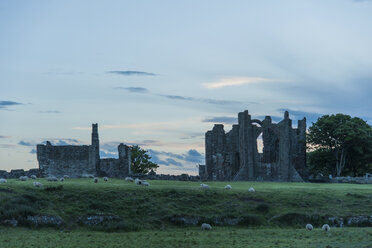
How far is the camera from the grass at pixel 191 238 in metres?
32.9

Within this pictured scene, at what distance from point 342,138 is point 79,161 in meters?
43.5

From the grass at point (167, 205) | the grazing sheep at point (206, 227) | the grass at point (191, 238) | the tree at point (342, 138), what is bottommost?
the grass at point (191, 238)

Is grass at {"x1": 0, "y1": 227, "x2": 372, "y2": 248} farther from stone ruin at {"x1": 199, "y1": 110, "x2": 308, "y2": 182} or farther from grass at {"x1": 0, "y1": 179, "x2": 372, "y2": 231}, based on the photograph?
stone ruin at {"x1": 199, "y1": 110, "x2": 308, "y2": 182}

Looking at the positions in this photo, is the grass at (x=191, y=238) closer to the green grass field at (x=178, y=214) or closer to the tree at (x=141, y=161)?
the green grass field at (x=178, y=214)

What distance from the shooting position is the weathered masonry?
2953 inches

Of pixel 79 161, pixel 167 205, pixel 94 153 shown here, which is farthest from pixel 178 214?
pixel 79 161

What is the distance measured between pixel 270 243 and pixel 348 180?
158ft

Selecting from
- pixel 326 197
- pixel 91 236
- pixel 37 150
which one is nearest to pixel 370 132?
pixel 326 197

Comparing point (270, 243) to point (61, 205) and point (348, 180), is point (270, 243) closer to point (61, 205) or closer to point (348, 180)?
point (61, 205)

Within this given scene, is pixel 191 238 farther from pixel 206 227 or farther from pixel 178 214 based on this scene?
pixel 178 214

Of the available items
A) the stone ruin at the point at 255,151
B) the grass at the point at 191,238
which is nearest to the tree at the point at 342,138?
the stone ruin at the point at 255,151

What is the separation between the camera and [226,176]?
9781 cm

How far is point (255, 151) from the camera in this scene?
9700 centimetres

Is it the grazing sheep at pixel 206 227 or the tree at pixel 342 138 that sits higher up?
the tree at pixel 342 138
